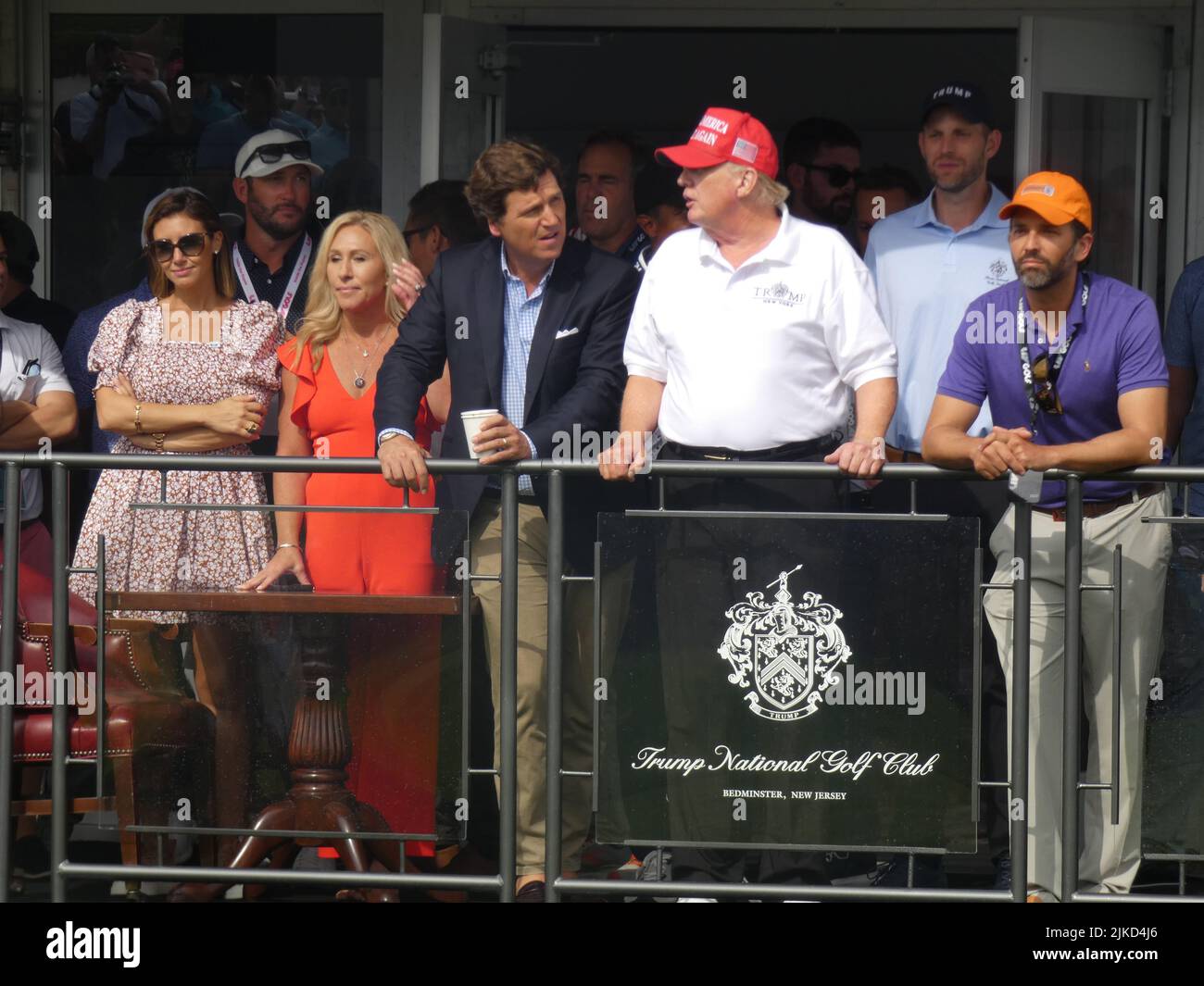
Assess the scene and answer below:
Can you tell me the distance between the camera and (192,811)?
5004 mm

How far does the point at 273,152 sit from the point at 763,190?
235cm

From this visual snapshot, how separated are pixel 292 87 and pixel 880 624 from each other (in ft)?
14.4

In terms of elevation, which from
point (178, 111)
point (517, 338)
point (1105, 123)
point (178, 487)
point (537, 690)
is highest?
point (178, 111)

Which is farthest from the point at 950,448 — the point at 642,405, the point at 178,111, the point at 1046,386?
the point at 178,111

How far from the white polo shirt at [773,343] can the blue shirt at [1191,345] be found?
1.42 m

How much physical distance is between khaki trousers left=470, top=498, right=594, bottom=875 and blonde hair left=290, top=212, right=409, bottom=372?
3.14ft

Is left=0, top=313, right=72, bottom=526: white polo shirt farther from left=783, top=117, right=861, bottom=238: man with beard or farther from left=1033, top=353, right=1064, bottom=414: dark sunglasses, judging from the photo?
left=1033, top=353, right=1064, bottom=414: dark sunglasses

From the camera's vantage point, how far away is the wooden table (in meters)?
4.90

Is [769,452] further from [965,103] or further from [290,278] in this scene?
[290,278]

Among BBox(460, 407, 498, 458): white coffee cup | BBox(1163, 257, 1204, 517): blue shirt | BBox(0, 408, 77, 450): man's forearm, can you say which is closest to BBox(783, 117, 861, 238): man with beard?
BBox(1163, 257, 1204, 517): blue shirt

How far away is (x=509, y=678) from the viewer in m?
4.88

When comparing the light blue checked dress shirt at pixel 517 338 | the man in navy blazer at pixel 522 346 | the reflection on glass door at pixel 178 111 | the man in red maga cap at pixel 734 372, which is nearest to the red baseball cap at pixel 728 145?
the man in red maga cap at pixel 734 372

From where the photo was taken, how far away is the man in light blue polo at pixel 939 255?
5734 mm
